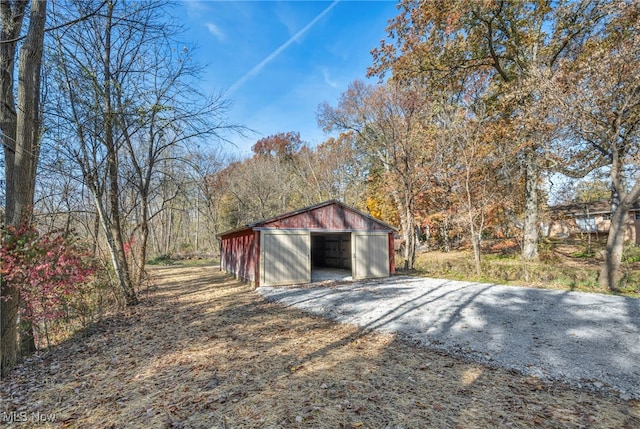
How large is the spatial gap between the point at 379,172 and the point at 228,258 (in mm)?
14908

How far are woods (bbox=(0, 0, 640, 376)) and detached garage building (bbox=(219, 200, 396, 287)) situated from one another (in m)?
2.23

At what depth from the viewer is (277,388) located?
3.47 metres

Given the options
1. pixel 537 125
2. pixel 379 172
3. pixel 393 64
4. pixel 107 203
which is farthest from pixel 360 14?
pixel 379 172

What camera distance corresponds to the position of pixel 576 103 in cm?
860

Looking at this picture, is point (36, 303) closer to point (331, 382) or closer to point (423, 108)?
point (331, 382)

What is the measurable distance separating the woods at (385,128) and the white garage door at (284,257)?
317cm

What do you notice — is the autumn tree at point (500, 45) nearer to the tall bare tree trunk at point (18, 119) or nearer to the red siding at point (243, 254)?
the red siding at point (243, 254)

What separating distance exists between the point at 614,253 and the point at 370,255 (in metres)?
7.50

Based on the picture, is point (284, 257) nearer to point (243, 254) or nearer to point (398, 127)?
point (243, 254)

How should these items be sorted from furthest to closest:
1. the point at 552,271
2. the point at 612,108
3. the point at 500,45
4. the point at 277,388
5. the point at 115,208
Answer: the point at 500,45 → the point at 552,271 → the point at 612,108 → the point at 115,208 → the point at 277,388

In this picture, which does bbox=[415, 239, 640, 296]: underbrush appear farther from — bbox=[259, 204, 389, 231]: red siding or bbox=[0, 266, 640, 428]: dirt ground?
bbox=[0, 266, 640, 428]: dirt ground

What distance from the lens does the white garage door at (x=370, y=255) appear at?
1212cm

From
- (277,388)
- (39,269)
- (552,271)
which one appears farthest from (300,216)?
(552,271)

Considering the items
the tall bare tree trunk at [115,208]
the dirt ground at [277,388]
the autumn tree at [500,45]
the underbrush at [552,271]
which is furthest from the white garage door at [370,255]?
the tall bare tree trunk at [115,208]
